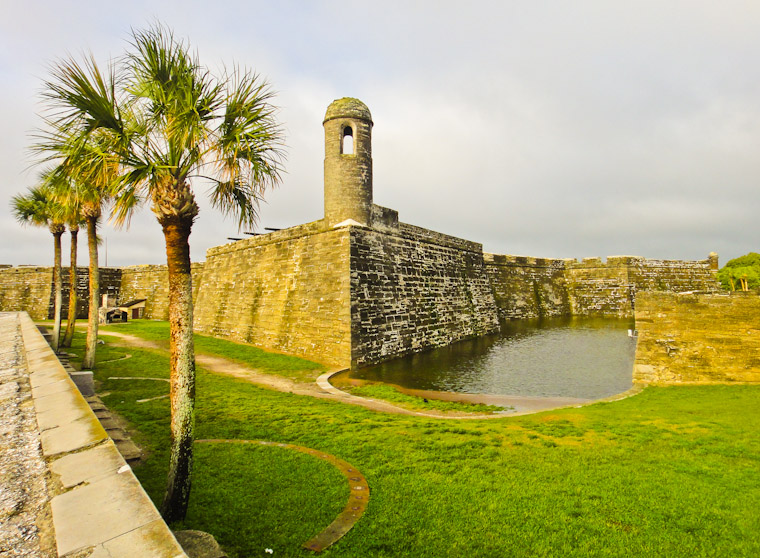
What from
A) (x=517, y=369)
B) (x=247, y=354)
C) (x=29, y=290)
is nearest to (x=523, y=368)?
(x=517, y=369)

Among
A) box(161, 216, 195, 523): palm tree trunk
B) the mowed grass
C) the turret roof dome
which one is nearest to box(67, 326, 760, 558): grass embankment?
box(161, 216, 195, 523): palm tree trunk

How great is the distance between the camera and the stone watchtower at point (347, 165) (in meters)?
16.2

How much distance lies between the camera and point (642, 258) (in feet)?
110

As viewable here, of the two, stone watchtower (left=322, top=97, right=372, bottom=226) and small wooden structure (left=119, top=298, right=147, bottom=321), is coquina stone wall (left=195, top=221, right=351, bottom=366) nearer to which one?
stone watchtower (left=322, top=97, right=372, bottom=226)

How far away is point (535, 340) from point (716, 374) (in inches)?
478

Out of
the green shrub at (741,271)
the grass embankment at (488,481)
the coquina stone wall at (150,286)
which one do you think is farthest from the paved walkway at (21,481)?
the green shrub at (741,271)

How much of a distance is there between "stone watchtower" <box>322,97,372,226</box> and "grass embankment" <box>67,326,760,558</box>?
997 cm

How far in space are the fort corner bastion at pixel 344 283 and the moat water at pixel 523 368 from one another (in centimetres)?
136

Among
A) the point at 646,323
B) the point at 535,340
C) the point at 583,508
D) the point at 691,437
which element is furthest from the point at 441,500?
the point at 535,340

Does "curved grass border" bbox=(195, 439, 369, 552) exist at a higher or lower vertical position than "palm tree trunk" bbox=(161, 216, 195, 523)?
lower

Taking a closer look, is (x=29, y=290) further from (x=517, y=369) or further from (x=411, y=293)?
(x=517, y=369)

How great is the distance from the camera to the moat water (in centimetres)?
1230

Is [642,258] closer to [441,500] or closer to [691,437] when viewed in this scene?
[691,437]

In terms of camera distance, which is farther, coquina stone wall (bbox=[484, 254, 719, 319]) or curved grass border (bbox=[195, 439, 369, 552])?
coquina stone wall (bbox=[484, 254, 719, 319])
